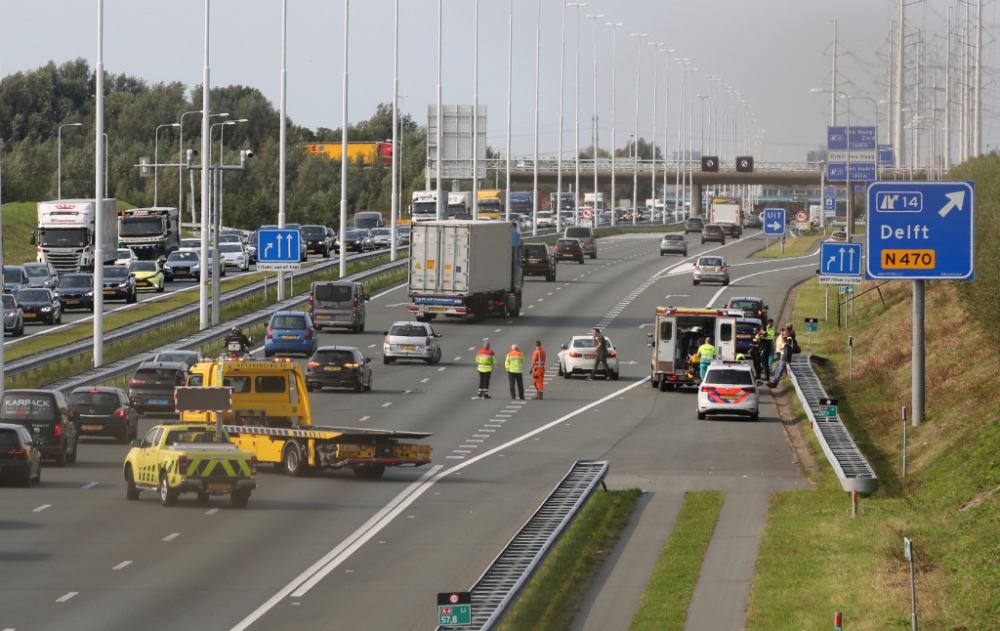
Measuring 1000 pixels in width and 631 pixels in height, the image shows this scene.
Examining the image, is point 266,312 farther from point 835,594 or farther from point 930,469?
point 835,594

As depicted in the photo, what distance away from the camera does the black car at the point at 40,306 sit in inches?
2382

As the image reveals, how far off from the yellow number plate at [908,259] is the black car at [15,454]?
18.2 meters

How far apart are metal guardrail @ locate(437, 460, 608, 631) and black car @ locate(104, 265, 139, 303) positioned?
143 feet

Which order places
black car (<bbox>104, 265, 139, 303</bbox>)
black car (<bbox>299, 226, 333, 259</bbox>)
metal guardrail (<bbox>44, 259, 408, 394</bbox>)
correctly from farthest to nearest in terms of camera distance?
1. black car (<bbox>299, 226, 333, 259</bbox>)
2. black car (<bbox>104, 265, 139, 303</bbox>)
3. metal guardrail (<bbox>44, 259, 408, 394</bbox>)

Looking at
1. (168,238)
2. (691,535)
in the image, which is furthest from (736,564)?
(168,238)

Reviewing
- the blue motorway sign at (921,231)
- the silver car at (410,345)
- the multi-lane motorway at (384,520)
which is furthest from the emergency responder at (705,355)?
the blue motorway sign at (921,231)

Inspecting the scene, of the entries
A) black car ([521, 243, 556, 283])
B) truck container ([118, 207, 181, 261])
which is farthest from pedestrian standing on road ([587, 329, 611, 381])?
truck container ([118, 207, 181, 261])

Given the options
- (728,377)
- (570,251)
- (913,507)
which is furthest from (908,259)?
(570,251)

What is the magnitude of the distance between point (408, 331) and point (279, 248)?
1109 cm

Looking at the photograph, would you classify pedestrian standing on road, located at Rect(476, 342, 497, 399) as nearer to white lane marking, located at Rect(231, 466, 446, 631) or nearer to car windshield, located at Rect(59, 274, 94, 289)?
white lane marking, located at Rect(231, 466, 446, 631)

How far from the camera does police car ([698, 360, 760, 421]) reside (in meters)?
40.4

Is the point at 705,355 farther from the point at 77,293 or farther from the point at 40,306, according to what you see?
the point at 77,293

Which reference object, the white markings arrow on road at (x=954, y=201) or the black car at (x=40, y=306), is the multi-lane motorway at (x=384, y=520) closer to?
the white markings arrow on road at (x=954, y=201)

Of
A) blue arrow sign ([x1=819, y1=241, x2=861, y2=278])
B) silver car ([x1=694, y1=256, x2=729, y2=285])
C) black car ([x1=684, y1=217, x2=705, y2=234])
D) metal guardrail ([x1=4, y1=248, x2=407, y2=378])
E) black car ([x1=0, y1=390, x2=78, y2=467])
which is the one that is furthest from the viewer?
black car ([x1=684, y1=217, x2=705, y2=234])
